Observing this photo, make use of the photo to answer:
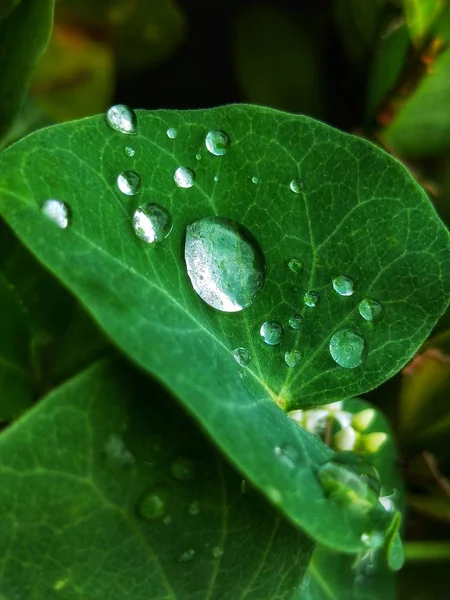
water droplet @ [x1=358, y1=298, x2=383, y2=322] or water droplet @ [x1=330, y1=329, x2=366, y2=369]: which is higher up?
water droplet @ [x1=358, y1=298, x2=383, y2=322]

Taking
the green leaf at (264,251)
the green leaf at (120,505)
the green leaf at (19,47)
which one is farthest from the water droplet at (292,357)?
the green leaf at (19,47)

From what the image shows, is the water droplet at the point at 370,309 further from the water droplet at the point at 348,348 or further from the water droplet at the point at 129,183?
the water droplet at the point at 129,183

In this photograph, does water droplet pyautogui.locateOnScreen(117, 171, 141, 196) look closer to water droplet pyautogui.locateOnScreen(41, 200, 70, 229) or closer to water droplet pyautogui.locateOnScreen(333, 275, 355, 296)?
water droplet pyautogui.locateOnScreen(41, 200, 70, 229)

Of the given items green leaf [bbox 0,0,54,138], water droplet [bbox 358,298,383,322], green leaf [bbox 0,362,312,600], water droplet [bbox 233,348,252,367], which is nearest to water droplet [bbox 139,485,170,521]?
green leaf [bbox 0,362,312,600]

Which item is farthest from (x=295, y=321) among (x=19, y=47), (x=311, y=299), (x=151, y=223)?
(x=19, y=47)

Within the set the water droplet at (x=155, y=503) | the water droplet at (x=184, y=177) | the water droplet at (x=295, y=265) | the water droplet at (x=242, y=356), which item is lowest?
the water droplet at (x=155, y=503)

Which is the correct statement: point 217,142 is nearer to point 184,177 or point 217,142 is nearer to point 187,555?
point 184,177
